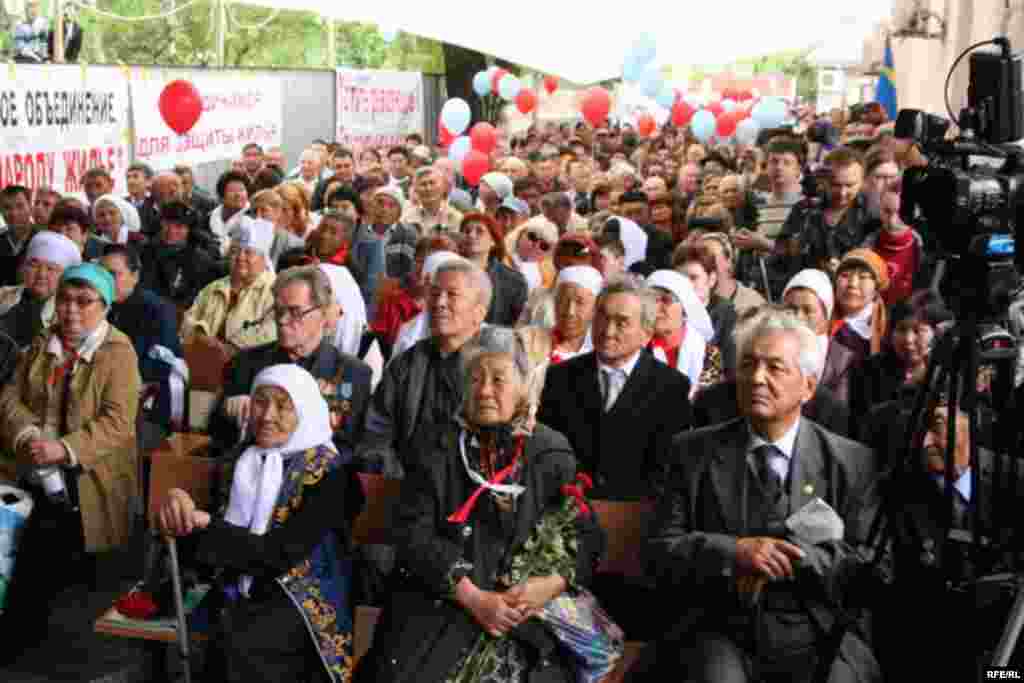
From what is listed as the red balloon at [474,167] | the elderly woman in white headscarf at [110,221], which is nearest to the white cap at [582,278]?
the elderly woman in white headscarf at [110,221]

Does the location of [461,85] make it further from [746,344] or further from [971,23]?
[746,344]

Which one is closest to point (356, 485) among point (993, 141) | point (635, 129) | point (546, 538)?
point (546, 538)

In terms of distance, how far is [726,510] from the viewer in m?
4.47

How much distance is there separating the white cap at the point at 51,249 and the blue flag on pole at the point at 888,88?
47.1ft

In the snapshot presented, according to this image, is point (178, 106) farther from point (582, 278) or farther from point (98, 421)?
point (98, 421)

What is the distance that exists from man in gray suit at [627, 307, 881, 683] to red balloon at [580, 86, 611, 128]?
52.0 feet

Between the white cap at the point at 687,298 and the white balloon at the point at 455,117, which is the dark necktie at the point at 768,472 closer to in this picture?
the white cap at the point at 687,298

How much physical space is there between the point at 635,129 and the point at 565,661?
844 inches

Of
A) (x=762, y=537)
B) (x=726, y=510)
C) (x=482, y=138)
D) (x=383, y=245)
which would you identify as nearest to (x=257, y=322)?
(x=383, y=245)

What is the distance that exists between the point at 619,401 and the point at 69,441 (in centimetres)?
240

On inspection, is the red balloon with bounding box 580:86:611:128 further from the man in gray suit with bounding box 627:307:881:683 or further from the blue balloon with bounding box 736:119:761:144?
the man in gray suit with bounding box 627:307:881:683

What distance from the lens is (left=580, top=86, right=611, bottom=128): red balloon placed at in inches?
797

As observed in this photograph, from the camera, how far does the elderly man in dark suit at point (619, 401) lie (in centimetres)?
564

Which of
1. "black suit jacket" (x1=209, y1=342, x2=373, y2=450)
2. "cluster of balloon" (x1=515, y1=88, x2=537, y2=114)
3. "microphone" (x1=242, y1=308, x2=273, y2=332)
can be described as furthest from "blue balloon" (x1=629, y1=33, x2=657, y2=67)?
"black suit jacket" (x1=209, y1=342, x2=373, y2=450)
